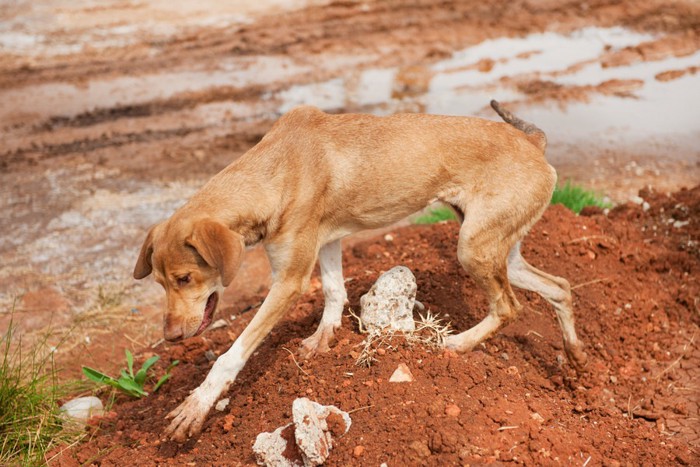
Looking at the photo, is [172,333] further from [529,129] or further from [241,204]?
[529,129]

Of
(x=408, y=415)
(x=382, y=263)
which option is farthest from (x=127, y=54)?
(x=408, y=415)

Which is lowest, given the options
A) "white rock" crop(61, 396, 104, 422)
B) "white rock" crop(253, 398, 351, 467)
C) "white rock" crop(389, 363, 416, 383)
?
"white rock" crop(61, 396, 104, 422)

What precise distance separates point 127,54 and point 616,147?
27.3 feet

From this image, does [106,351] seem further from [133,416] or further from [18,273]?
[18,273]

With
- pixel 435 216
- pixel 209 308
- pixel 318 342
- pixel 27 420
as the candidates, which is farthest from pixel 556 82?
pixel 27 420

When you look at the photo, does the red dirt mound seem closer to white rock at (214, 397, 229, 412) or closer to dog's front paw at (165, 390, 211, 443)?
white rock at (214, 397, 229, 412)

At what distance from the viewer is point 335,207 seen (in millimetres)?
5680

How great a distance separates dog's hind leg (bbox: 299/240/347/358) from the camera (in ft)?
19.1

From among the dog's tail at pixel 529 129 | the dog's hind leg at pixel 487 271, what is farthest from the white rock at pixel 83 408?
the dog's tail at pixel 529 129

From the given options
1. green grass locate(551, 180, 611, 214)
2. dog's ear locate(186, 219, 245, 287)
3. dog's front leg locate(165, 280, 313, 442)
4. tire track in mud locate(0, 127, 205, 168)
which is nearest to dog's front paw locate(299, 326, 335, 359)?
dog's front leg locate(165, 280, 313, 442)

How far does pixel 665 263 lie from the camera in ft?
24.6

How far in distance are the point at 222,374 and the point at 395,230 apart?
3612mm

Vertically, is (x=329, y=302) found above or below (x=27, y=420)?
above

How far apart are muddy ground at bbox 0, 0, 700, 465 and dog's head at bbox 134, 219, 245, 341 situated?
77 cm
